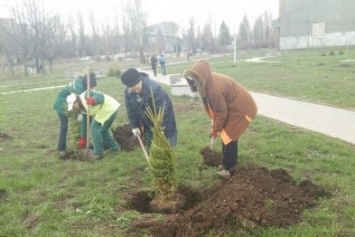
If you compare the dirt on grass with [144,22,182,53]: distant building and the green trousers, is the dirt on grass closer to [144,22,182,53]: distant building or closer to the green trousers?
the green trousers

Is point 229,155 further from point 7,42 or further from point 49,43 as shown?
point 7,42

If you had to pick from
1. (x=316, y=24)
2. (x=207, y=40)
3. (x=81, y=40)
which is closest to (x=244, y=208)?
(x=316, y=24)

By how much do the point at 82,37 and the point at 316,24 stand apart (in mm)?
41208

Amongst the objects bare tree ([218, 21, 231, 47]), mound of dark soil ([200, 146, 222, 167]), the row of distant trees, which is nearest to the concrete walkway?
mound of dark soil ([200, 146, 222, 167])

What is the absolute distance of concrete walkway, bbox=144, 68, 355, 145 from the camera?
747cm

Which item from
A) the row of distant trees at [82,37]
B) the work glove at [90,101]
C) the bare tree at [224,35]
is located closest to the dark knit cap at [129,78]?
the work glove at [90,101]

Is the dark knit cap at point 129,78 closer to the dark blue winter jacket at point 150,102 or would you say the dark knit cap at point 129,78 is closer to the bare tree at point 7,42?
the dark blue winter jacket at point 150,102

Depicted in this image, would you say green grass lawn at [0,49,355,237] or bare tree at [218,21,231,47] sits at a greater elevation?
bare tree at [218,21,231,47]

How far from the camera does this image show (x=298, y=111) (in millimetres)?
9656

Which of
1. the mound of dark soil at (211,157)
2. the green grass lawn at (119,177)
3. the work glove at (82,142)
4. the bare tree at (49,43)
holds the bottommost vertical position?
the green grass lawn at (119,177)

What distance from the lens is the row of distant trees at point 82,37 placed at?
37.9 m

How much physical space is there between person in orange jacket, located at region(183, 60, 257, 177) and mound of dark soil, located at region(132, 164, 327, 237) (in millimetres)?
634

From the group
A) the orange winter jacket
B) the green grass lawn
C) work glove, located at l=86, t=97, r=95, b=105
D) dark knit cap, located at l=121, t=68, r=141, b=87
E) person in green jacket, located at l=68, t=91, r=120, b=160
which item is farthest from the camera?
person in green jacket, located at l=68, t=91, r=120, b=160

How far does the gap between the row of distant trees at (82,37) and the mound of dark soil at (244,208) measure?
36.2 m
